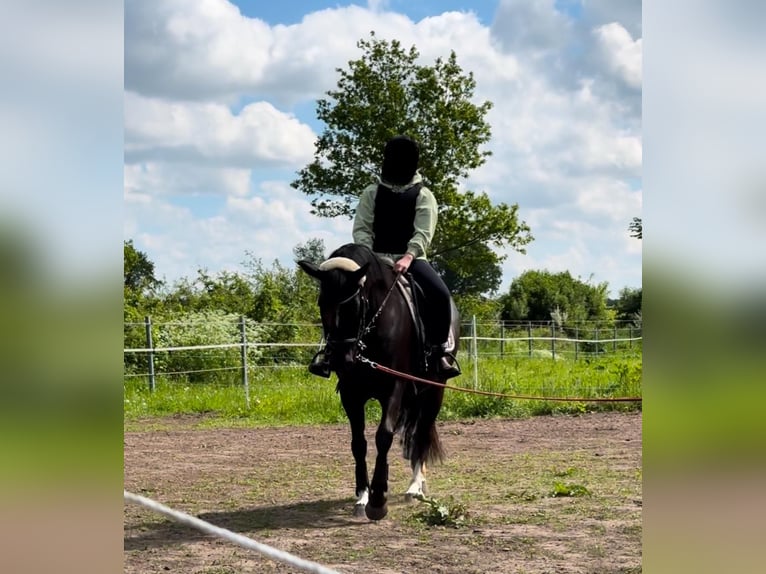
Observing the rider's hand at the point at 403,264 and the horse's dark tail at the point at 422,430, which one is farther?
the horse's dark tail at the point at 422,430

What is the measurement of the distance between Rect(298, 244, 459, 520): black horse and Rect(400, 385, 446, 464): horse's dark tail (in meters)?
0.09

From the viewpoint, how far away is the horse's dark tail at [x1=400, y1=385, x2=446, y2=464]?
6195 millimetres

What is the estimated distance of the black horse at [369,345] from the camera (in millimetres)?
4914

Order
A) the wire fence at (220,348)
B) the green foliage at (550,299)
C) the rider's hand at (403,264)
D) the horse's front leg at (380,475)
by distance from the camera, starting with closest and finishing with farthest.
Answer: the horse's front leg at (380,475) < the rider's hand at (403,264) < the wire fence at (220,348) < the green foliage at (550,299)

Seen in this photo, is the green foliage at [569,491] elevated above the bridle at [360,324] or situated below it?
below

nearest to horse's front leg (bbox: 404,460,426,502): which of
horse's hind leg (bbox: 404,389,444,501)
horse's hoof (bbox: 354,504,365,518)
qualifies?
horse's hind leg (bbox: 404,389,444,501)

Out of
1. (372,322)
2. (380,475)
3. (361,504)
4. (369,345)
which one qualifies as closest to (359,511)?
(361,504)

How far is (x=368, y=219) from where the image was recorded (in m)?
5.91

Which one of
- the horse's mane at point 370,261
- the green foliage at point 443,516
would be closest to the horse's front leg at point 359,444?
the green foliage at point 443,516

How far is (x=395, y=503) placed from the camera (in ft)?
19.7

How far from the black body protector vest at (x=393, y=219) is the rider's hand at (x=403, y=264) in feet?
1.08

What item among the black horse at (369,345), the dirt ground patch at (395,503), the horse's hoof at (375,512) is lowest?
the dirt ground patch at (395,503)

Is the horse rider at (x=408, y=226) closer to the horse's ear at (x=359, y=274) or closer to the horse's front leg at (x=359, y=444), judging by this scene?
the horse's front leg at (x=359, y=444)
